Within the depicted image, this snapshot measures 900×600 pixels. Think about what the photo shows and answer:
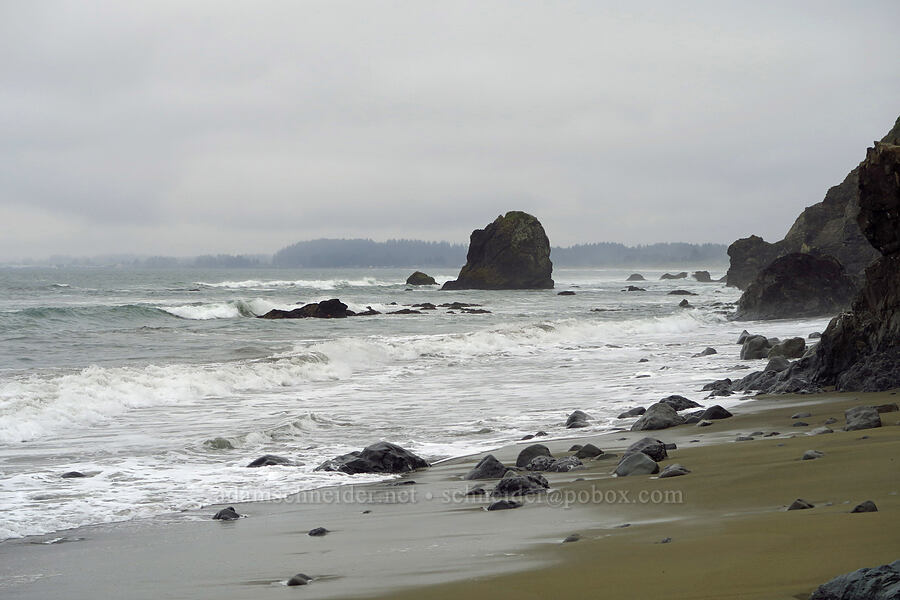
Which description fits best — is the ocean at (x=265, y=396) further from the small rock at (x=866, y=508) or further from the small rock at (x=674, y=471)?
the small rock at (x=866, y=508)

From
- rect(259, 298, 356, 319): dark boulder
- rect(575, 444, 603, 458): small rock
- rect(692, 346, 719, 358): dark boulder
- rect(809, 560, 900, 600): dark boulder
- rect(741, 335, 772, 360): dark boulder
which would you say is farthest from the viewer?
rect(259, 298, 356, 319): dark boulder

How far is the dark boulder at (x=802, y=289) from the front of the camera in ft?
103

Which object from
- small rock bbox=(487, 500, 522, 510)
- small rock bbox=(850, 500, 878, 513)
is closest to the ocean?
small rock bbox=(487, 500, 522, 510)

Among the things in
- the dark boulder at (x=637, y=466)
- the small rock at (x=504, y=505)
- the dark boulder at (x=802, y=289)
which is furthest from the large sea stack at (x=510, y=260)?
the small rock at (x=504, y=505)

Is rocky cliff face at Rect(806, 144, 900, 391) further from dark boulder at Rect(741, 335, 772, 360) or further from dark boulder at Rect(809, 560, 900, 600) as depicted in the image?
dark boulder at Rect(809, 560, 900, 600)

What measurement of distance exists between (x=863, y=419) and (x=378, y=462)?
4631 millimetres

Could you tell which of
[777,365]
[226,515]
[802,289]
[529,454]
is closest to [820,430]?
[529,454]

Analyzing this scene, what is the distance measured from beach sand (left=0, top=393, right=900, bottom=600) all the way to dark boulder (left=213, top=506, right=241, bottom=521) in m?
0.12

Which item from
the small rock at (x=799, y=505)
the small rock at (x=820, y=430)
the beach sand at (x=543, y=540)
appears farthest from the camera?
the small rock at (x=820, y=430)

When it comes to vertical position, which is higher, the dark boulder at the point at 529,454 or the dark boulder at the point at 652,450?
the dark boulder at the point at 652,450

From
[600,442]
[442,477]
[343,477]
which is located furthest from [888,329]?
[343,477]

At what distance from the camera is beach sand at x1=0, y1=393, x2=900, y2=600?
3.79 m

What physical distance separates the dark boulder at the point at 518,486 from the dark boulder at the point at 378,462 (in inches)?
67.2

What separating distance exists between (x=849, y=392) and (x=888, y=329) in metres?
0.98
